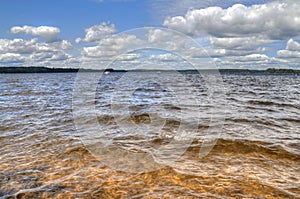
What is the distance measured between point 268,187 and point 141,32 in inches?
200

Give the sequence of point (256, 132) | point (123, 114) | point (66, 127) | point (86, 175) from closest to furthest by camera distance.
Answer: point (86, 175), point (256, 132), point (66, 127), point (123, 114)

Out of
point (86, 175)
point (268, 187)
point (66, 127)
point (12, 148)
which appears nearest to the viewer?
point (268, 187)

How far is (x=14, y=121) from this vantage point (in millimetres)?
11469

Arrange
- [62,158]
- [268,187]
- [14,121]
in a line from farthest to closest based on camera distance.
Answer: [14,121] → [62,158] → [268,187]

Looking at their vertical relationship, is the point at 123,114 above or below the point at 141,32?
below

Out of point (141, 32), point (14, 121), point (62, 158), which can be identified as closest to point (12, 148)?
point (62, 158)

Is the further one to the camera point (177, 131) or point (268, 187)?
point (177, 131)

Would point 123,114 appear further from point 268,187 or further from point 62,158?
point 268,187

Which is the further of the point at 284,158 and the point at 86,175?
the point at 284,158

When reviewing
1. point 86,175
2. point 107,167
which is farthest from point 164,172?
point 86,175

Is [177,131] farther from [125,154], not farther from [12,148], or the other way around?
[12,148]

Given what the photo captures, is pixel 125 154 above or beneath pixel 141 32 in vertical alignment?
beneath

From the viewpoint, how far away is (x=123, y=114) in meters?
13.9

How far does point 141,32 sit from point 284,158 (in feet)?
18.2
